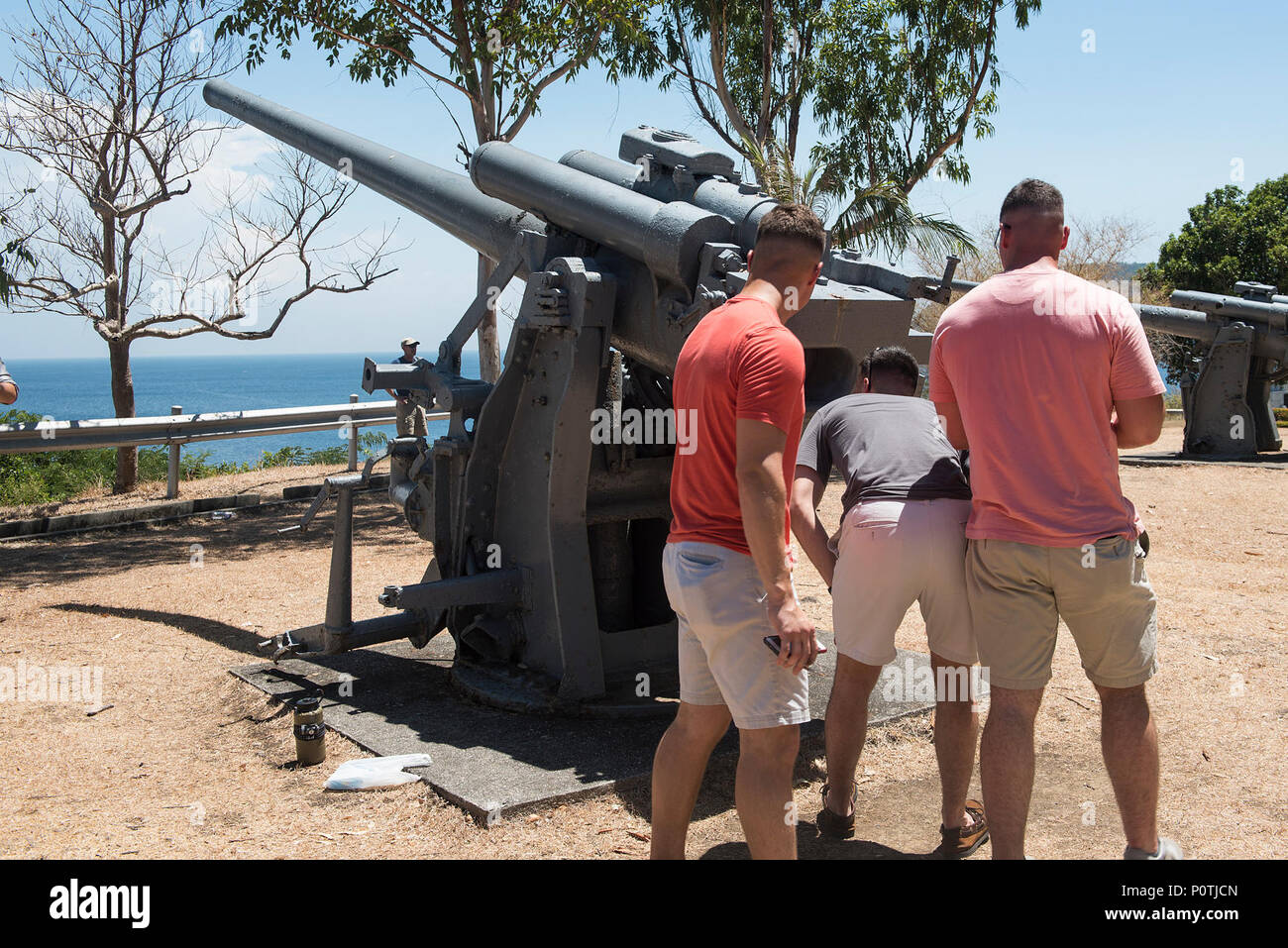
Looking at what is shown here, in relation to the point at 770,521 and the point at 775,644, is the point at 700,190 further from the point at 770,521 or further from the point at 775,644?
the point at 775,644

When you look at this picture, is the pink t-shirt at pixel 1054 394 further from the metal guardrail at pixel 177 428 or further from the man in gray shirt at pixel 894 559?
the metal guardrail at pixel 177 428

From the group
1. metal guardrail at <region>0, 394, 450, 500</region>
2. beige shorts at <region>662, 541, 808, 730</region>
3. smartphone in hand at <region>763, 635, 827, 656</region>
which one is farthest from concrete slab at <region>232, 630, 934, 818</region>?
metal guardrail at <region>0, 394, 450, 500</region>

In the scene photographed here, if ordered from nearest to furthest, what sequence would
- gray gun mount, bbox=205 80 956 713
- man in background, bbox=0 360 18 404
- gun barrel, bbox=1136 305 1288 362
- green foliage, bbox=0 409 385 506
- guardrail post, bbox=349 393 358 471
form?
gray gun mount, bbox=205 80 956 713, man in background, bbox=0 360 18 404, green foliage, bbox=0 409 385 506, guardrail post, bbox=349 393 358 471, gun barrel, bbox=1136 305 1288 362

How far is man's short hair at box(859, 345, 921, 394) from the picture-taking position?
405 centimetres

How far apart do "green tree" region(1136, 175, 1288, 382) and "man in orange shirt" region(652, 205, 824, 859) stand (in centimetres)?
2570

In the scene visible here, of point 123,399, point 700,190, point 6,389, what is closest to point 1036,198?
point 700,190

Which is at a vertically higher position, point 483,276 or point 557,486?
point 483,276

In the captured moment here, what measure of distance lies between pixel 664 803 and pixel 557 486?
6.86 feet

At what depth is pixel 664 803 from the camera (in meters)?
3.22

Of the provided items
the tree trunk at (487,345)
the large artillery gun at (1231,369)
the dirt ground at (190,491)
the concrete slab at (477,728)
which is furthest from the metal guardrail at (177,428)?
the large artillery gun at (1231,369)

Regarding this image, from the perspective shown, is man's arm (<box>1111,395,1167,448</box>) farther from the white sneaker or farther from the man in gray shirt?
the white sneaker

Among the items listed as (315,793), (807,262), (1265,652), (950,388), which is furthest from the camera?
(1265,652)
